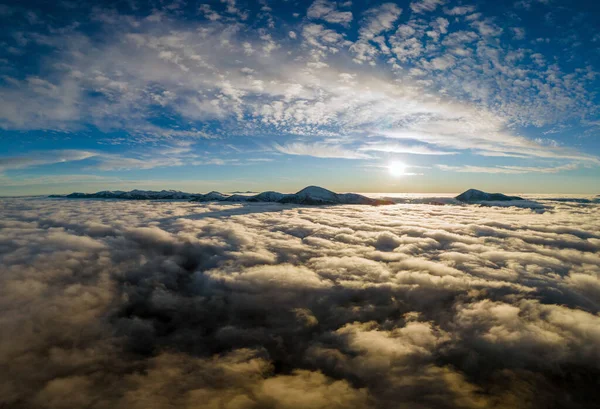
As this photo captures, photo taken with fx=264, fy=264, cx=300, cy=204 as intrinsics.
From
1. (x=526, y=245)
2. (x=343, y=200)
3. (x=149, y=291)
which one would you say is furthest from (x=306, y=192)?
(x=149, y=291)

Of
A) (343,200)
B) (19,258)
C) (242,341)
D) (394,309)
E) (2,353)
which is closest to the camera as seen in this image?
(2,353)

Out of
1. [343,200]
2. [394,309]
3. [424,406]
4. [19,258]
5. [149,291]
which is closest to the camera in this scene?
[424,406]

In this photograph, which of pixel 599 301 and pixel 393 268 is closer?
pixel 599 301

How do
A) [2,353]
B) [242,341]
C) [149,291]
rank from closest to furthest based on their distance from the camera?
1. [2,353]
2. [242,341]
3. [149,291]

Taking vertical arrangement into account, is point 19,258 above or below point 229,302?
above

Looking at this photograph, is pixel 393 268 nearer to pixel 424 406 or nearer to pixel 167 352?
pixel 424 406

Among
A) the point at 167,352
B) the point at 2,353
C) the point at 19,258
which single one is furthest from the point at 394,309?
the point at 19,258

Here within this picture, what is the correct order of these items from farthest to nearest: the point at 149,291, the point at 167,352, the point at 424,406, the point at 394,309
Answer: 1. the point at 149,291
2. the point at 394,309
3. the point at 167,352
4. the point at 424,406

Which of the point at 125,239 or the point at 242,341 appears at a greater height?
the point at 125,239

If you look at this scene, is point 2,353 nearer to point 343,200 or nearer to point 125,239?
point 125,239
